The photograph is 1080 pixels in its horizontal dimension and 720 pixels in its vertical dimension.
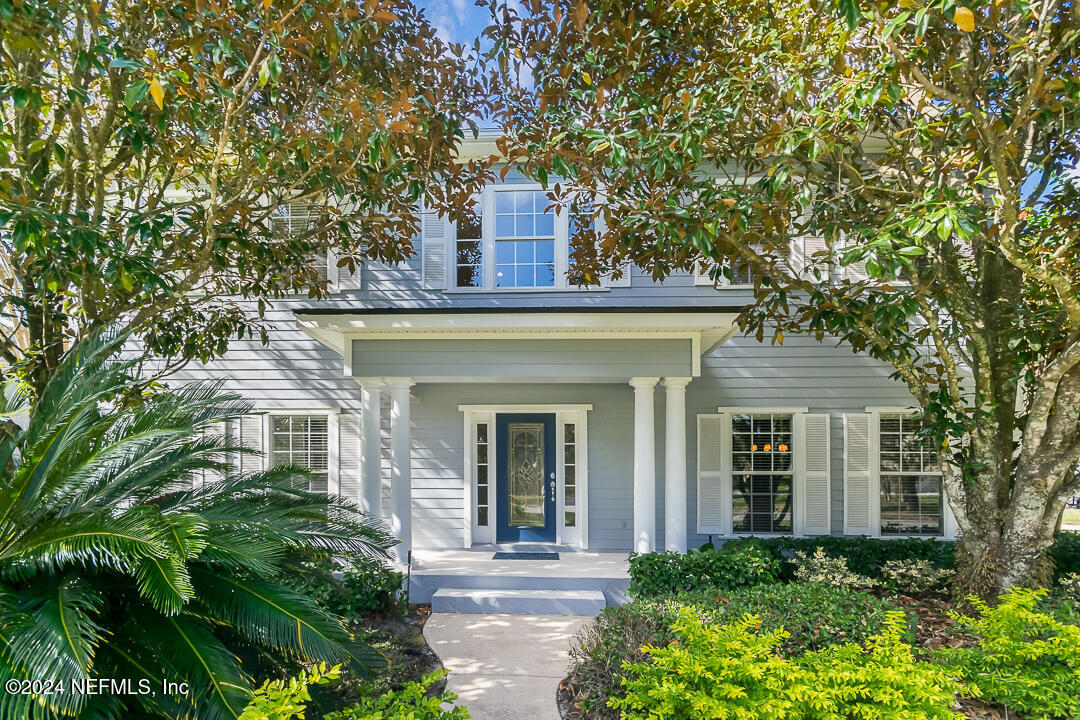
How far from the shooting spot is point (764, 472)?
28.7 ft

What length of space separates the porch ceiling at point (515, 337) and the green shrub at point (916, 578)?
3121mm

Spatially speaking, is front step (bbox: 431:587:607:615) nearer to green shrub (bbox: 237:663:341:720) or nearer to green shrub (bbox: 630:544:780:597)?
green shrub (bbox: 630:544:780:597)

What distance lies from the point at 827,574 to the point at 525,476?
4193 millimetres

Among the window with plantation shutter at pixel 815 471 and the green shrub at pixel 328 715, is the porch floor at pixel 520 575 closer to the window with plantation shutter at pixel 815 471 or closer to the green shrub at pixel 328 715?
the window with plantation shutter at pixel 815 471

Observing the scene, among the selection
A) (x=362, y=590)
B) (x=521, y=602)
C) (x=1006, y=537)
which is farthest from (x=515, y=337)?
(x=1006, y=537)

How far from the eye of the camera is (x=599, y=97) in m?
4.46

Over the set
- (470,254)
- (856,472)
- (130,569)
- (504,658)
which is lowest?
(504,658)

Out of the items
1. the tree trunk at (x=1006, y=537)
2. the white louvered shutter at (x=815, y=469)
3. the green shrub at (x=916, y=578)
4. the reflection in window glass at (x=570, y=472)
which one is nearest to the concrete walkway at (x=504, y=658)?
the reflection in window glass at (x=570, y=472)

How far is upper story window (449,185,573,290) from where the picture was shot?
8.75 meters

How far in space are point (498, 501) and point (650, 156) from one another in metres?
5.78

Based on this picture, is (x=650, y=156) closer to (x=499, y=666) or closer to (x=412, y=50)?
(x=412, y=50)

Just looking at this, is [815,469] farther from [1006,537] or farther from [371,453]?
[371,453]

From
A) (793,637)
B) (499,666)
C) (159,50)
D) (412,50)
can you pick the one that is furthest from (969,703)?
(159,50)

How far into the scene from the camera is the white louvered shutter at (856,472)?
8.59 m
